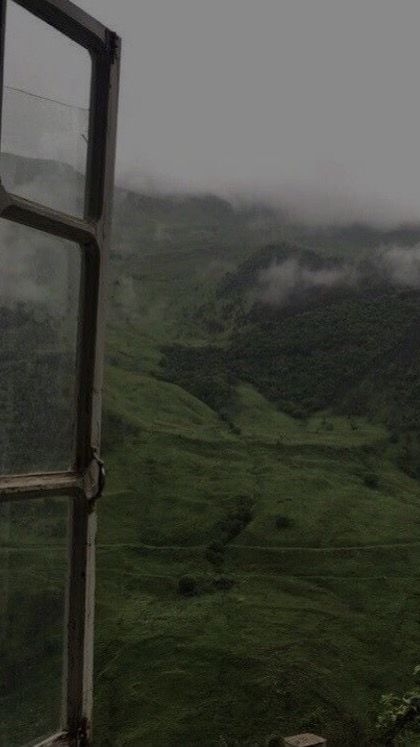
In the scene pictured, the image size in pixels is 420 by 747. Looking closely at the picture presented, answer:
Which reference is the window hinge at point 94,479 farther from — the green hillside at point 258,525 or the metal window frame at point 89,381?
the green hillside at point 258,525

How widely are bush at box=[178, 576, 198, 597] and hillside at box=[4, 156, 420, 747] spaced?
0.06 meters

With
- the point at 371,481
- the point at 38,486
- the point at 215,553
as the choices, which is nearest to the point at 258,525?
the point at 215,553

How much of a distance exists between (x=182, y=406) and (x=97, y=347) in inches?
2409

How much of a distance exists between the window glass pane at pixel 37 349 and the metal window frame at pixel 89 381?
0.07 feet

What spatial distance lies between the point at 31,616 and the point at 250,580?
135 feet

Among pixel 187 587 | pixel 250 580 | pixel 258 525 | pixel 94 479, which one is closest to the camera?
pixel 94 479

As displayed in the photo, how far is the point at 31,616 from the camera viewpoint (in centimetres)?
121

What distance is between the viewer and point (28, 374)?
3.94ft

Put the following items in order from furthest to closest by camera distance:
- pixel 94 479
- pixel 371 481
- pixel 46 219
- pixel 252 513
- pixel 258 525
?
pixel 371 481 → pixel 252 513 → pixel 258 525 → pixel 94 479 → pixel 46 219

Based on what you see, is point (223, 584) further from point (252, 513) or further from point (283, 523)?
point (252, 513)

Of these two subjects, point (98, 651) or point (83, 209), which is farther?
point (98, 651)

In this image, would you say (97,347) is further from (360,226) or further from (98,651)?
(360,226)

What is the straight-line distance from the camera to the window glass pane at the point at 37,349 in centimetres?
115

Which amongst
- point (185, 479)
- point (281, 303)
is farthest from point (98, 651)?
point (281, 303)
